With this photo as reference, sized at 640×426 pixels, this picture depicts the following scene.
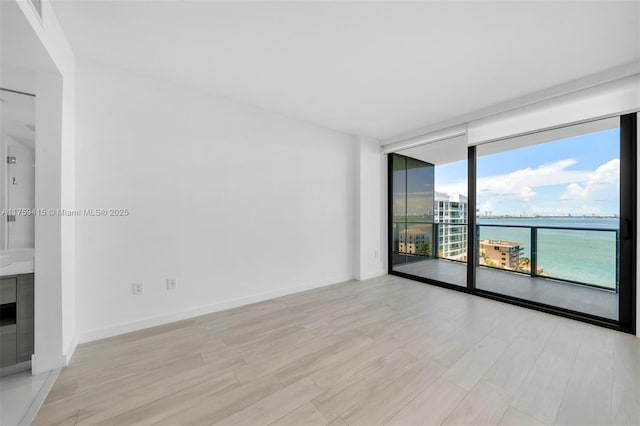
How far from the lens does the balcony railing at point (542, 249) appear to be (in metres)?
3.24

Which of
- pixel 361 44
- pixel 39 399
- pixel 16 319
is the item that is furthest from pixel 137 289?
pixel 361 44

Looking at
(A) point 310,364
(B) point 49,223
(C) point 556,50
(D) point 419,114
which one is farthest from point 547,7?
(B) point 49,223

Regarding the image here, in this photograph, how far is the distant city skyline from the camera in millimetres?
2760

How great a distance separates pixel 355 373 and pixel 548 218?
12.6 ft

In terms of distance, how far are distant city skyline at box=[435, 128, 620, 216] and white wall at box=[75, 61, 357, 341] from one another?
2848mm

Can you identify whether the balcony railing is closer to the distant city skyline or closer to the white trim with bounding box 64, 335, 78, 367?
the distant city skyline

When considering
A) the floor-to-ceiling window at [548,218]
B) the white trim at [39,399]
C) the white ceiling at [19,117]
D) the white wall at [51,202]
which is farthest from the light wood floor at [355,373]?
the white ceiling at [19,117]

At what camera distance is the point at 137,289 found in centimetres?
241

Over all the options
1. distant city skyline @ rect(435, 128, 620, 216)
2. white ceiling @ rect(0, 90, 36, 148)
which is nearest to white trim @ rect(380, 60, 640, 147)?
distant city skyline @ rect(435, 128, 620, 216)

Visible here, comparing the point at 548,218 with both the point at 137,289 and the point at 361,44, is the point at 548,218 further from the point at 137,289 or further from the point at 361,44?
the point at 137,289

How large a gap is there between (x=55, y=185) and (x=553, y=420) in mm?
3707

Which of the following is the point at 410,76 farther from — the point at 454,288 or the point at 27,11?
the point at 454,288

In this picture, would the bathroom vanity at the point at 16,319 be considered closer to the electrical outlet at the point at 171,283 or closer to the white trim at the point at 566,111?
the electrical outlet at the point at 171,283

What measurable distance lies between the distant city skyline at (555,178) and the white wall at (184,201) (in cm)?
285
